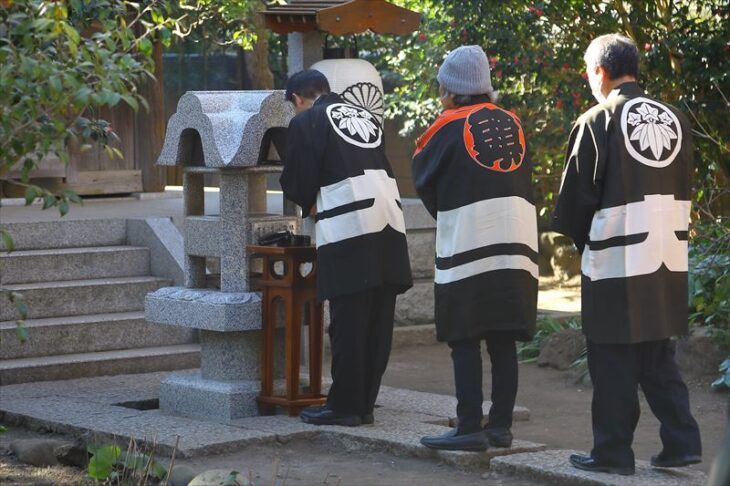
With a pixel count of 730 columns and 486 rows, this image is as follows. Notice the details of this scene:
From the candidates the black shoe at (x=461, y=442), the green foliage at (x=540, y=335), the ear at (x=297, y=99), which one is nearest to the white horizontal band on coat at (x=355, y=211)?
the ear at (x=297, y=99)

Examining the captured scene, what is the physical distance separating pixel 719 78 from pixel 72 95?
207 inches

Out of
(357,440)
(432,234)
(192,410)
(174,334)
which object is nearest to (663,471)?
(357,440)

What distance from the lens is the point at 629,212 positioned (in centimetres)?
504

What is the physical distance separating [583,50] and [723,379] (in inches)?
123

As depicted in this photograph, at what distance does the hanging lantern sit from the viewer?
8.06 metres

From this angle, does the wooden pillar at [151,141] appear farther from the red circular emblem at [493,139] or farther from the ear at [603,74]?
the ear at [603,74]

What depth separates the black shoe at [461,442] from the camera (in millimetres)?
5660

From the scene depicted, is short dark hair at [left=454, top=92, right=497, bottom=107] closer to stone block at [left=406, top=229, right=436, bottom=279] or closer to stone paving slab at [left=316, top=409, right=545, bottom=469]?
stone paving slab at [left=316, top=409, right=545, bottom=469]

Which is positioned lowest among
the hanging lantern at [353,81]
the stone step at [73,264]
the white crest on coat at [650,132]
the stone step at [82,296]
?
the stone step at [82,296]

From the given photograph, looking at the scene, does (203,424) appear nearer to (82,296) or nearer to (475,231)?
(475,231)

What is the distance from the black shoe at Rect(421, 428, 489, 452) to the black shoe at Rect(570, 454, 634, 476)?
0.51 m

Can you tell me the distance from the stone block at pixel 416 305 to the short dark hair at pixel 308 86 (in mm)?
3837

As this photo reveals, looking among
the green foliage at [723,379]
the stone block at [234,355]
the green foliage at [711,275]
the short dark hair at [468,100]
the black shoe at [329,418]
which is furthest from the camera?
the green foliage at [711,275]

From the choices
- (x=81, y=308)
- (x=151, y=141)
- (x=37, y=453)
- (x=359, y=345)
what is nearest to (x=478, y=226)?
(x=359, y=345)
